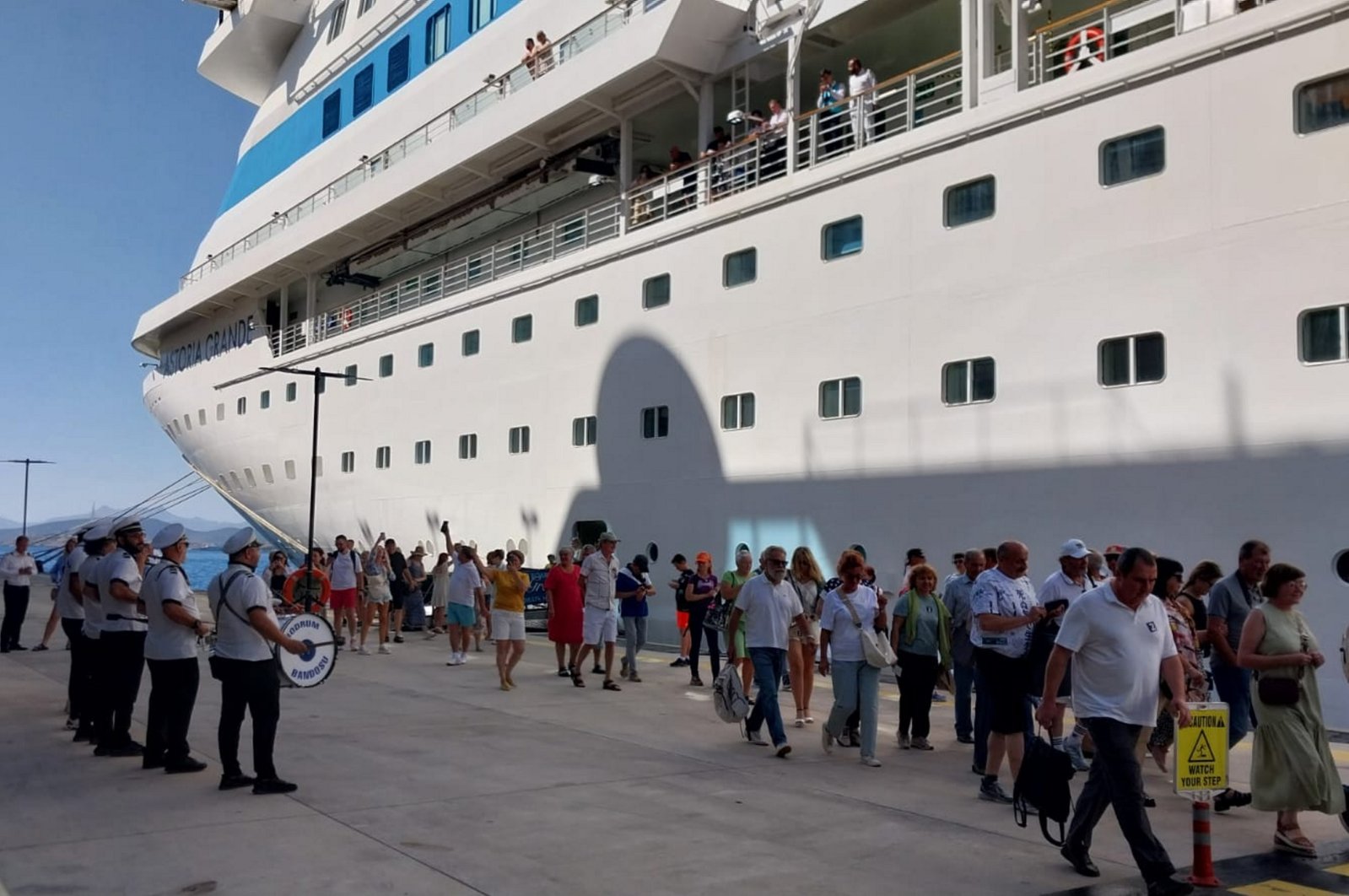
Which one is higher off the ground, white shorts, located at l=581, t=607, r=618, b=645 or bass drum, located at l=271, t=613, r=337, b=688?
bass drum, located at l=271, t=613, r=337, b=688

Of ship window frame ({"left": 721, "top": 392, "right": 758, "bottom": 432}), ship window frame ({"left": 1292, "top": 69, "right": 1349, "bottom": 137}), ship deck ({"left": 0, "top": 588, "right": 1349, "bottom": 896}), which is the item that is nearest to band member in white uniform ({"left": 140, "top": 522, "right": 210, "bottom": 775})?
ship deck ({"left": 0, "top": 588, "right": 1349, "bottom": 896})

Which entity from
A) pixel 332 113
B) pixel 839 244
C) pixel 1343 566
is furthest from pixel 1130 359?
pixel 332 113

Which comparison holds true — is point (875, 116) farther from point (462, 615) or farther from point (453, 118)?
point (453, 118)

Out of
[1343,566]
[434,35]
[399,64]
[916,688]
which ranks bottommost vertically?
[916,688]

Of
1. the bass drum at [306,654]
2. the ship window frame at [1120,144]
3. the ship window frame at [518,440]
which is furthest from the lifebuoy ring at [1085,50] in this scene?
the ship window frame at [518,440]

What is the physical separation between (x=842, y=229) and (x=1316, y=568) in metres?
6.92

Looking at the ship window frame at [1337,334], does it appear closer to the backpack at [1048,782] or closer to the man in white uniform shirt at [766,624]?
the man in white uniform shirt at [766,624]

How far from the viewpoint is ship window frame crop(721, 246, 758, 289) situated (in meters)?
15.4

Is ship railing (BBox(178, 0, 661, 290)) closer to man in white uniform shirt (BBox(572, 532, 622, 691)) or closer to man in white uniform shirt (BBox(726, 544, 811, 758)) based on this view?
man in white uniform shirt (BBox(572, 532, 622, 691))

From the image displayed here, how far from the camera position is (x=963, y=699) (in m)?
8.95

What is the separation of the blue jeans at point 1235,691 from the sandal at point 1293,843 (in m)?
1.33

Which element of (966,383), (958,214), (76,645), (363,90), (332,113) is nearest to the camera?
(76,645)

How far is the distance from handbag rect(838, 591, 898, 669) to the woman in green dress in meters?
2.60

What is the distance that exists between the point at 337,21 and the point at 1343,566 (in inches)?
1083
